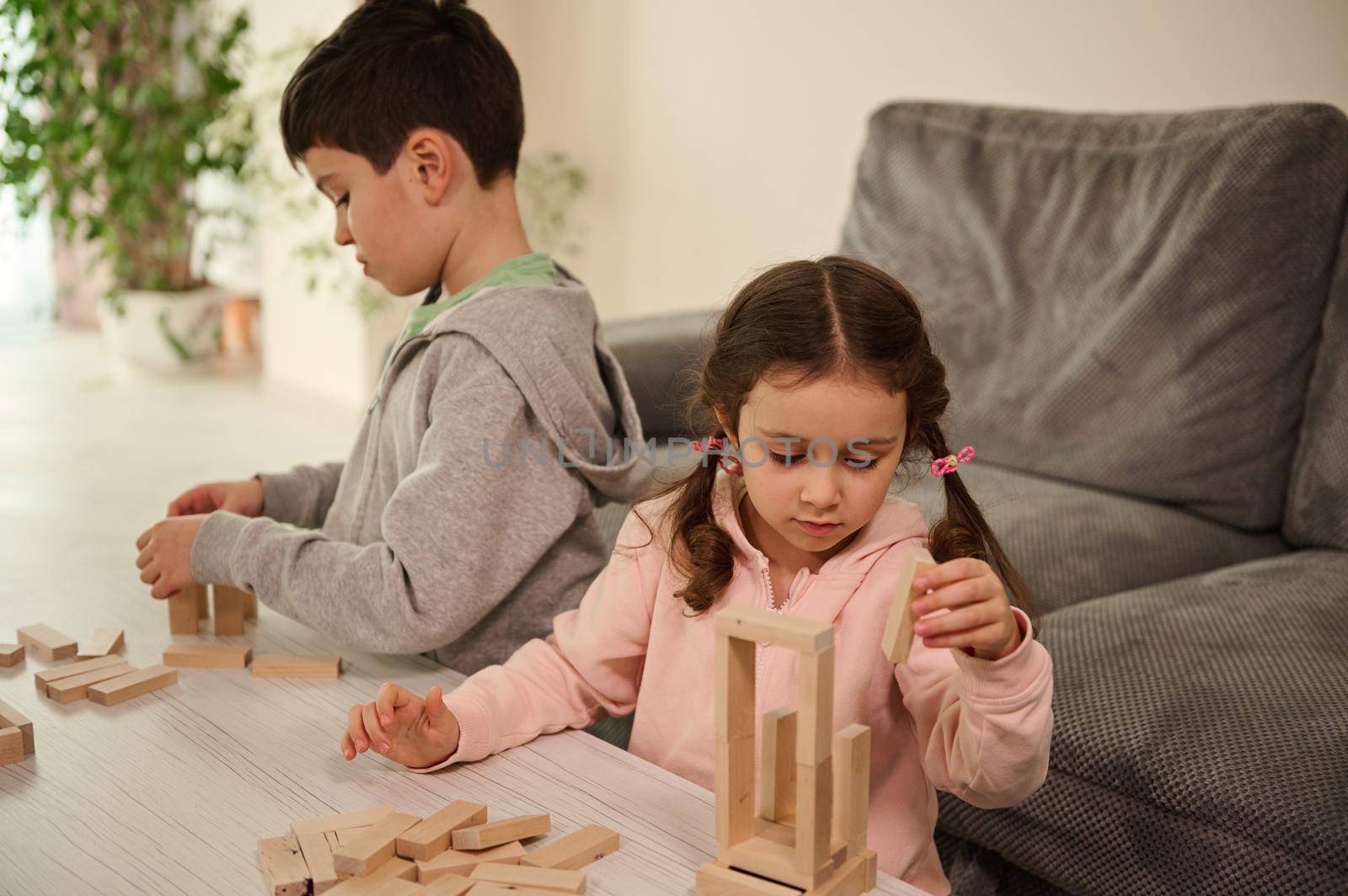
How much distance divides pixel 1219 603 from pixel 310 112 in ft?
3.94

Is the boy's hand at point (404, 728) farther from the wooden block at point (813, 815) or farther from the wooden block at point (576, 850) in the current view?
the wooden block at point (813, 815)

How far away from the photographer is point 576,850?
2.64 feet

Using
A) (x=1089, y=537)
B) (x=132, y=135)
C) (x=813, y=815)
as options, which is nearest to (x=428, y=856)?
(x=813, y=815)

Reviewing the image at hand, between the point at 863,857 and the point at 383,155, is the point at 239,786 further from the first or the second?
the point at 383,155

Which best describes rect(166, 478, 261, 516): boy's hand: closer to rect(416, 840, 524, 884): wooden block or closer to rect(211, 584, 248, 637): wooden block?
rect(211, 584, 248, 637): wooden block

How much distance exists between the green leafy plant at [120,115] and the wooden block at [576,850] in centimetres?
380

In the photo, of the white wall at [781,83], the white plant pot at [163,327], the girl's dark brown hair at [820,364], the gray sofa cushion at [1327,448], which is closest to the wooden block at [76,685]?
the girl's dark brown hair at [820,364]

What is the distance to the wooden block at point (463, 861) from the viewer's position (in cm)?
79

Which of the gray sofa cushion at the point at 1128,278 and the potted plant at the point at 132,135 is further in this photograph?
the potted plant at the point at 132,135

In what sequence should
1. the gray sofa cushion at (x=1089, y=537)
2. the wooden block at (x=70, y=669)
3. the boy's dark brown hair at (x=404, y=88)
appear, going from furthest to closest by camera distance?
1. the gray sofa cushion at (x=1089, y=537)
2. the boy's dark brown hair at (x=404, y=88)
3. the wooden block at (x=70, y=669)

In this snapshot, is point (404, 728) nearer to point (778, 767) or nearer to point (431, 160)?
point (778, 767)

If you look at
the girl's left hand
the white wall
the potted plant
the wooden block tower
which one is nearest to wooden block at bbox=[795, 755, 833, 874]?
the wooden block tower

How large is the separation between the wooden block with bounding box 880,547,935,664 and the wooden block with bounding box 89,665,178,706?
2.10 ft

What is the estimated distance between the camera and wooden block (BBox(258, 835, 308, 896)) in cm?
77
